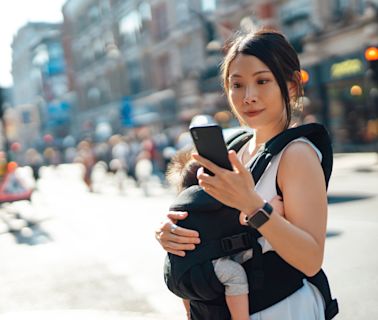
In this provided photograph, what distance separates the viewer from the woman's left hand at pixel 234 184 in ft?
4.34

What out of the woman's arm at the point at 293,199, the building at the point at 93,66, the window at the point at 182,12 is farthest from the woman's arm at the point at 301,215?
the building at the point at 93,66

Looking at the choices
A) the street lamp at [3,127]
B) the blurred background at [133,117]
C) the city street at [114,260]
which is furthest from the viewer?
the street lamp at [3,127]

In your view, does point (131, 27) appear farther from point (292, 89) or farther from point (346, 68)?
point (292, 89)

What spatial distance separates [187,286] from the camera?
1560 mm

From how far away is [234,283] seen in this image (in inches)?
60.3

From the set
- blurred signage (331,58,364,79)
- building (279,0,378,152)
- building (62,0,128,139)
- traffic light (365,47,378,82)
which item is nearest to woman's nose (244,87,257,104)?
traffic light (365,47,378,82)

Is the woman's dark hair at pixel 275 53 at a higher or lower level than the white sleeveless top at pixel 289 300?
higher

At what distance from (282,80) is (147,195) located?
11714 millimetres

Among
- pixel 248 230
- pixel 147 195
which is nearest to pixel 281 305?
pixel 248 230

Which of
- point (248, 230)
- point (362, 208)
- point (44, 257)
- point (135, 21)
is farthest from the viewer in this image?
point (135, 21)

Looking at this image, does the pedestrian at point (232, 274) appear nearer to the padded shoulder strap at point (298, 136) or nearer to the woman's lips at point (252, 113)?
the padded shoulder strap at point (298, 136)

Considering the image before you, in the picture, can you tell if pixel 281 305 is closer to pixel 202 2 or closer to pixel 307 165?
pixel 307 165

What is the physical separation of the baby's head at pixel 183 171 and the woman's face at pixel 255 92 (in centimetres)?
25

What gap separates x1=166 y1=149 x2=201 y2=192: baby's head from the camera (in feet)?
5.75
